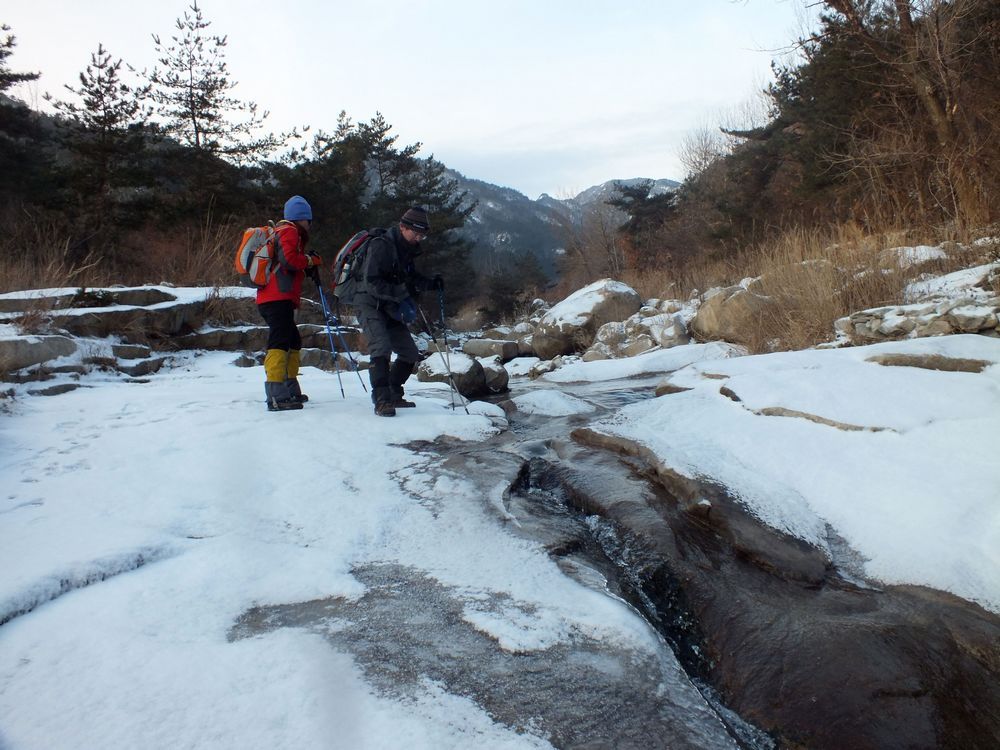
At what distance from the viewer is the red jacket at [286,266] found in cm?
475

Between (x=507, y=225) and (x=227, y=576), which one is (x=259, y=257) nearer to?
(x=227, y=576)

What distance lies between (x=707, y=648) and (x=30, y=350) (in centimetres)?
702

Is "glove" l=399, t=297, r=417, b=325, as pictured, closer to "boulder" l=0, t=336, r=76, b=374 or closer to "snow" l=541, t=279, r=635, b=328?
"boulder" l=0, t=336, r=76, b=374

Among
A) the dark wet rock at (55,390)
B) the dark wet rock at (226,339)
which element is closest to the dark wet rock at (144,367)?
the dark wet rock at (226,339)

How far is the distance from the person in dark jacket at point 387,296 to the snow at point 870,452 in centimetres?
186

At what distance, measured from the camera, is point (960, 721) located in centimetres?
175

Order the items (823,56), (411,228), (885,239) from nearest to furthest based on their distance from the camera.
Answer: (411,228) < (885,239) < (823,56)

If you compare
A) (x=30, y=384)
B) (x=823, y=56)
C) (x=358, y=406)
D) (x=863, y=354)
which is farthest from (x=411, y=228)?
(x=823, y=56)

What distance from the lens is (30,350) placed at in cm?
607

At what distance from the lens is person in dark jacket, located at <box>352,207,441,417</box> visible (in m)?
4.75

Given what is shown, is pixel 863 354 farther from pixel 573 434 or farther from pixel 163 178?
pixel 163 178

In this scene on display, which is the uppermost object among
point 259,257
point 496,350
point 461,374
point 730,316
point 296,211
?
point 296,211

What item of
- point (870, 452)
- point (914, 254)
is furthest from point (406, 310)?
point (914, 254)

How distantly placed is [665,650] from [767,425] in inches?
87.5
